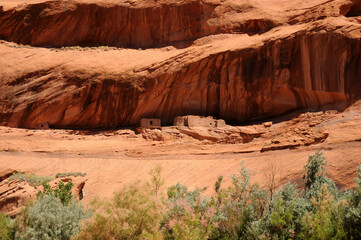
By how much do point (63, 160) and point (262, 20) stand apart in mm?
14051

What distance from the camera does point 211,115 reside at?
909 inches

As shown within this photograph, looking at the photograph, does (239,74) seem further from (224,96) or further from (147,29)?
(147,29)

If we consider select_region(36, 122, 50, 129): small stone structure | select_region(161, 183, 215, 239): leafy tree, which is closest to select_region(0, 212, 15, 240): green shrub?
select_region(161, 183, 215, 239): leafy tree

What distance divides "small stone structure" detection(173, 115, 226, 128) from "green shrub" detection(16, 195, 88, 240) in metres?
10.7

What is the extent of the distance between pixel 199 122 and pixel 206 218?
440 inches

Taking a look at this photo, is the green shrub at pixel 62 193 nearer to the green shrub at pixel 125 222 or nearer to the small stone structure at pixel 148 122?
the green shrub at pixel 125 222

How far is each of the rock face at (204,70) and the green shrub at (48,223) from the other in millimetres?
12056

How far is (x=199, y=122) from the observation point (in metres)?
21.3

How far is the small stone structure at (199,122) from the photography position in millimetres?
21219

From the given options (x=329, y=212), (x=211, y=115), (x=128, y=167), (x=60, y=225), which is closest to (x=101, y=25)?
(x=211, y=115)

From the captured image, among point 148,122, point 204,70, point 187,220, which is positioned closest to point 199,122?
point 148,122

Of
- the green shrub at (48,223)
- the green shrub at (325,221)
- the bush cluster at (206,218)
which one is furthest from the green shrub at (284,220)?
the green shrub at (48,223)

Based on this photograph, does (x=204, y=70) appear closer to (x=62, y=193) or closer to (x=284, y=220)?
(x=62, y=193)

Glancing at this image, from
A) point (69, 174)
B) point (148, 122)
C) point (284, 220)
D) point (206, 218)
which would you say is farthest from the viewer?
point (148, 122)
